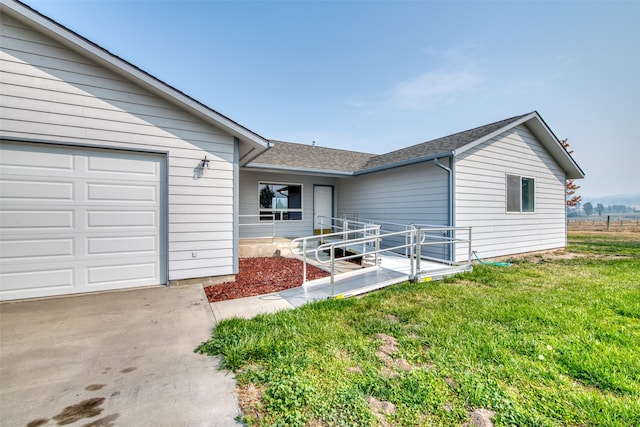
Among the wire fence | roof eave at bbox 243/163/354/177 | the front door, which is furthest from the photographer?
the wire fence

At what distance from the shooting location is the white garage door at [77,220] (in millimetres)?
3932

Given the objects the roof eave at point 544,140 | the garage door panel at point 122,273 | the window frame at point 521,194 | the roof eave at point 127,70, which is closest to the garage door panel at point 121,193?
the garage door panel at point 122,273

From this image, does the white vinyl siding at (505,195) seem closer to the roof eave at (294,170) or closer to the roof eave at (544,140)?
the roof eave at (544,140)

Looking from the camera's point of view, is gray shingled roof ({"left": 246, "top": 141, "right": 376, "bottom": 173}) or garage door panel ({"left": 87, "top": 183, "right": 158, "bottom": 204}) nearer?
garage door panel ({"left": 87, "top": 183, "right": 158, "bottom": 204})

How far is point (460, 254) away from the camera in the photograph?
281 inches

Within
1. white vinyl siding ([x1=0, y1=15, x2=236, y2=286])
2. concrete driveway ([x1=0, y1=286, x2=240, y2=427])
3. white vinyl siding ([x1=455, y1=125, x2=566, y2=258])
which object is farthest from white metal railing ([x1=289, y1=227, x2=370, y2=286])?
white vinyl siding ([x1=455, y1=125, x2=566, y2=258])

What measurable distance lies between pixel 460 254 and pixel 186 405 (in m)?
7.18

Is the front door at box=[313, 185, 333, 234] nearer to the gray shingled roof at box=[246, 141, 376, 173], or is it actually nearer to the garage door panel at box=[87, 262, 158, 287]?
the gray shingled roof at box=[246, 141, 376, 173]

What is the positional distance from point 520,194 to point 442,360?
862 centimetres

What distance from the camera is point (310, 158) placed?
1088cm

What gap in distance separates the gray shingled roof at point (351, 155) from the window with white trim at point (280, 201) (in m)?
1.19

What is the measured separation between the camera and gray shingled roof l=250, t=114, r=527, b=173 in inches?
305

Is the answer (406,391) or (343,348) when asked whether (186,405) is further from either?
(406,391)

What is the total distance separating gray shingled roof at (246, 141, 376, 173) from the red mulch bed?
3544 millimetres
